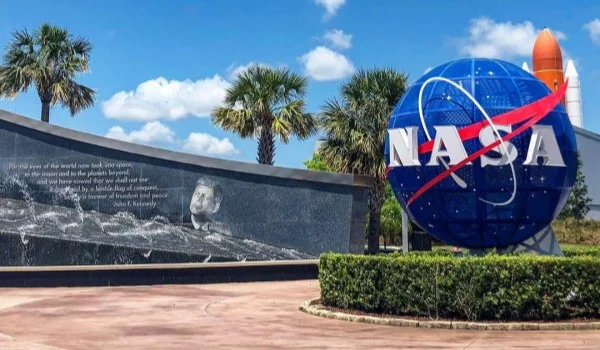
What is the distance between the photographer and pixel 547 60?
228 feet

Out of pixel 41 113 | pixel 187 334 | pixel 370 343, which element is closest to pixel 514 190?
pixel 370 343

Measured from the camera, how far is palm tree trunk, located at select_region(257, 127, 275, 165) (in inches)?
1171

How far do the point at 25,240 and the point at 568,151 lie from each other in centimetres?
1836

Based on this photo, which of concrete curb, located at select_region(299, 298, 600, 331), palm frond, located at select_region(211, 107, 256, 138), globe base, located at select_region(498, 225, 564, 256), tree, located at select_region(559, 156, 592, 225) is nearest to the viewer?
concrete curb, located at select_region(299, 298, 600, 331)

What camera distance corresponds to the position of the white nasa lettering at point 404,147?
1423 centimetres

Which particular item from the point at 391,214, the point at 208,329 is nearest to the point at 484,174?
the point at 208,329

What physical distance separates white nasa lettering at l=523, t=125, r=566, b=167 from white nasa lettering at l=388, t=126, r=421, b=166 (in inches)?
85.2

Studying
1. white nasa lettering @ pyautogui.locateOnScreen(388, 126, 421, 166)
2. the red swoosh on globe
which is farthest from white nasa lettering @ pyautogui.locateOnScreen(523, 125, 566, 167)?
white nasa lettering @ pyautogui.locateOnScreen(388, 126, 421, 166)

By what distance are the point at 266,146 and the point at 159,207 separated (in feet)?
23.0

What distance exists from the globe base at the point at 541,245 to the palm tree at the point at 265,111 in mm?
15504

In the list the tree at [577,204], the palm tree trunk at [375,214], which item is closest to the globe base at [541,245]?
the palm tree trunk at [375,214]

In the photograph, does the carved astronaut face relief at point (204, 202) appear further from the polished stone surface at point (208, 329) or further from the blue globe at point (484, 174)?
the blue globe at point (484, 174)

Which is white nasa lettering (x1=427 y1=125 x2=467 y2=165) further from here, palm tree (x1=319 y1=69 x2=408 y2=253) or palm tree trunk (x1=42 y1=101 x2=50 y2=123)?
palm tree trunk (x1=42 y1=101 x2=50 y2=123)

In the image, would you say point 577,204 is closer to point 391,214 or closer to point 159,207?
point 391,214
